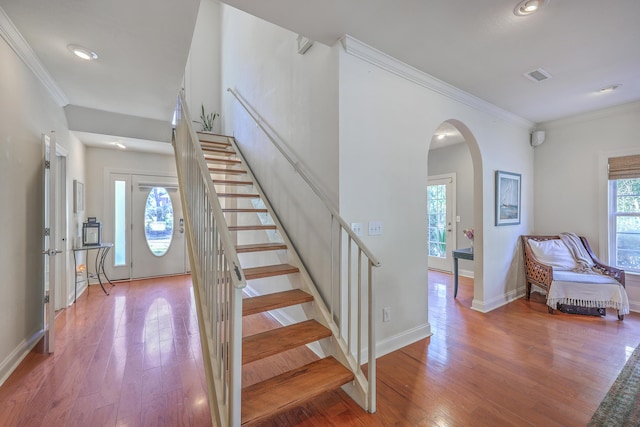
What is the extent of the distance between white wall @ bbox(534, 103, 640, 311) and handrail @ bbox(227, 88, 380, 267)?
12.3 feet

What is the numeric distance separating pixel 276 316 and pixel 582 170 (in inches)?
175

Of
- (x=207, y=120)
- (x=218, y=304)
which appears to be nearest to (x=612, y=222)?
(x=218, y=304)

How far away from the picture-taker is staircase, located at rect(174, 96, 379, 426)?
141 cm

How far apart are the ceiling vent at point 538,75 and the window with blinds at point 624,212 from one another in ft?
5.98

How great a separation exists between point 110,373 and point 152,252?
3283 millimetres

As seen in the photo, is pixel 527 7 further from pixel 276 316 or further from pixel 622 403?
pixel 276 316

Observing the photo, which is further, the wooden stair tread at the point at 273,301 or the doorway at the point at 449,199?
the doorway at the point at 449,199

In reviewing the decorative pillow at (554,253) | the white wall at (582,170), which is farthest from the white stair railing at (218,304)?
the white wall at (582,170)

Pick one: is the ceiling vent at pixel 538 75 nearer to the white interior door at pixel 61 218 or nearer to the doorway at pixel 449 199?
the doorway at pixel 449 199

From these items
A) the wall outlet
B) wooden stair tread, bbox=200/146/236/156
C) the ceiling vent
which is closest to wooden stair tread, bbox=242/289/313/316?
the wall outlet

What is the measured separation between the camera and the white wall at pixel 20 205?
2.06 meters

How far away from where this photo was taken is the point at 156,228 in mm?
5043

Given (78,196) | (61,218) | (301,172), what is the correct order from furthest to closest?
(78,196) < (61,218) < (301,172)

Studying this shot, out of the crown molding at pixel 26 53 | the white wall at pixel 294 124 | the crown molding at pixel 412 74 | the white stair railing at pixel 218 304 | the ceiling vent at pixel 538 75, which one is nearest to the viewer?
the white stair railing at pixel 218 304
